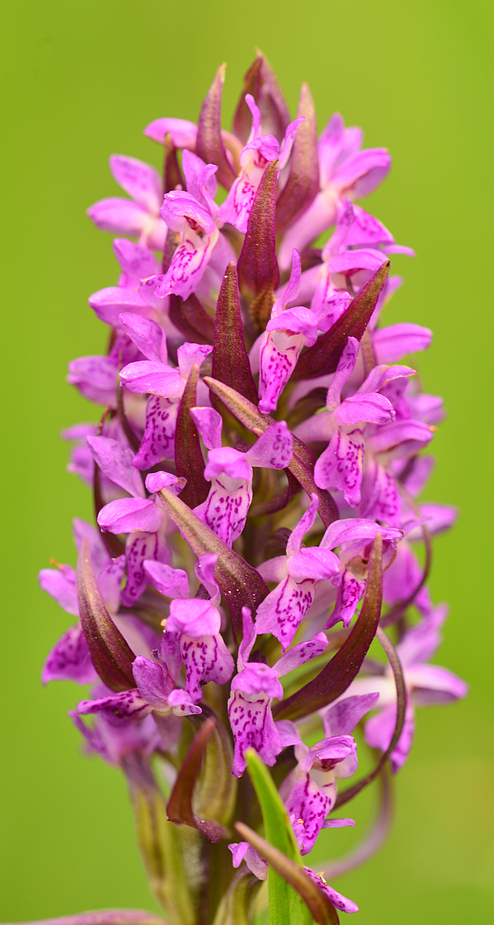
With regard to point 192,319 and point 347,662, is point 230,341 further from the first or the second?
point 347,662

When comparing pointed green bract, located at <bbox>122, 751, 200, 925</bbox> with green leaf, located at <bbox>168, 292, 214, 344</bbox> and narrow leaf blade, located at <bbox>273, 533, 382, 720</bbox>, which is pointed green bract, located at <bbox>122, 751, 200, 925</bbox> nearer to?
narrow leaf blade, located at <bbox>273, 533, 382, 720</bbox>

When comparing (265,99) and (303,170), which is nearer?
(303,170)

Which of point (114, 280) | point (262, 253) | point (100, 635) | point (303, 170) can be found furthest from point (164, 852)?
point (114, 280)

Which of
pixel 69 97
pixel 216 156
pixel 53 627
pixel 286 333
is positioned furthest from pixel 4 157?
pixel 286 333

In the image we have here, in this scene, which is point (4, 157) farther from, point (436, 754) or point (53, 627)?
point (436, 754)

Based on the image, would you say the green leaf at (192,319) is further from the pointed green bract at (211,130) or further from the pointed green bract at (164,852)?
the pointed green bract at (164,852)

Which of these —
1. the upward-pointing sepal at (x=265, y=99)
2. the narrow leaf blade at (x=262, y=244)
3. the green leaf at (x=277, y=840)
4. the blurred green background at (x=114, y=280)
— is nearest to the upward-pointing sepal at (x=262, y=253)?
the narrow leaf blade at (x=262, y=244)
